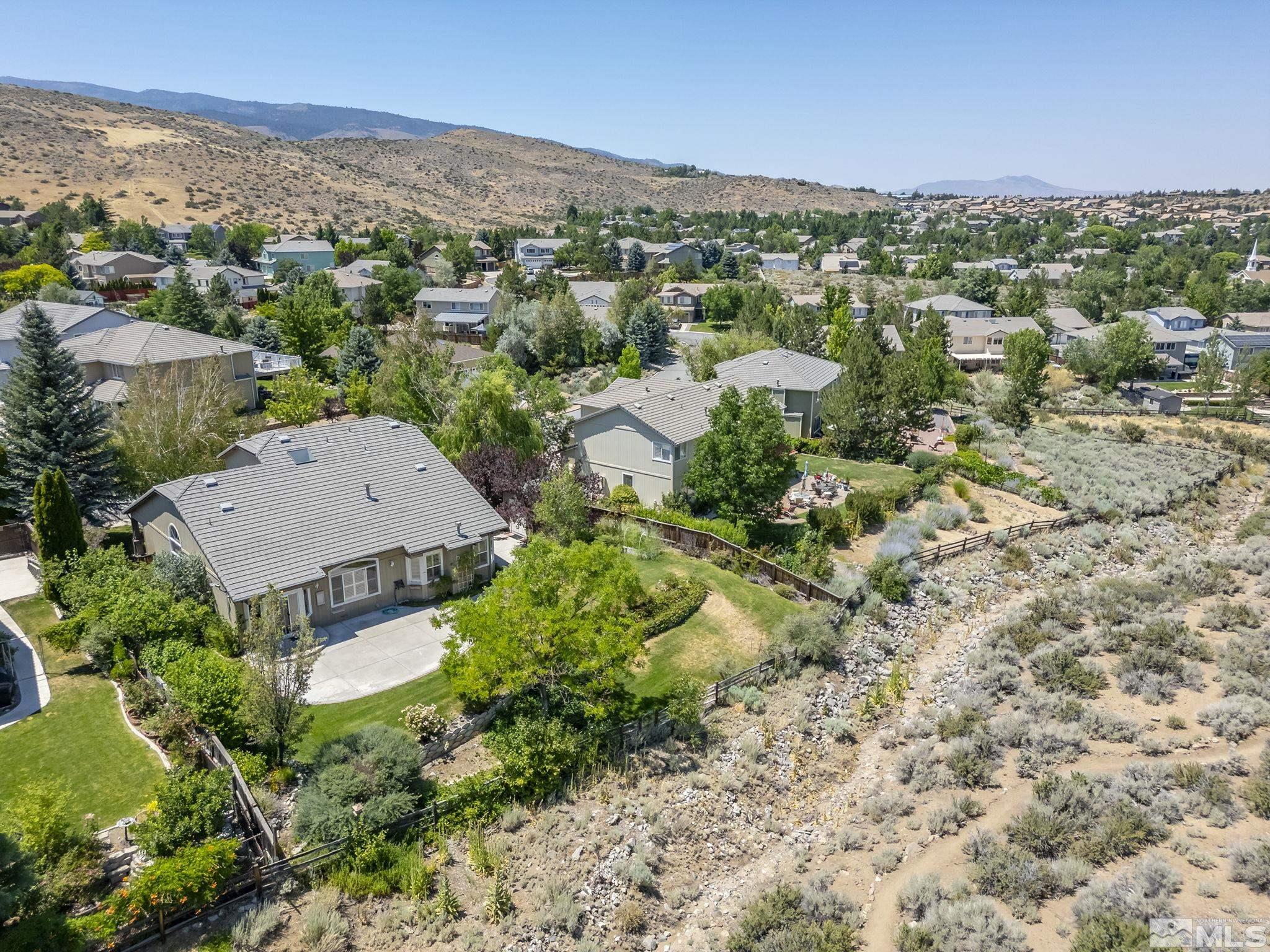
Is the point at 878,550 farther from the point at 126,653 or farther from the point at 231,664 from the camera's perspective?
the point at 126,653

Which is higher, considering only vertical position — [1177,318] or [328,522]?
[1177,318]

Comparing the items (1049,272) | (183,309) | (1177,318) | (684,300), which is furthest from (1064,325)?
(183,309)

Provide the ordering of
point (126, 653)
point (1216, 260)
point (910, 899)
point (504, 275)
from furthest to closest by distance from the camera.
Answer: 1. point (1216, 260)
2. point (504, 275)
3. point (126, 653)
4. point (910, 899)

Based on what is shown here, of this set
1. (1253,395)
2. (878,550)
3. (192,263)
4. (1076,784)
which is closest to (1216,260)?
(1253,395)

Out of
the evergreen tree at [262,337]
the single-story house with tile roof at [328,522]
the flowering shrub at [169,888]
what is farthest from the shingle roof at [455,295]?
the flowering shrub at [169,888]

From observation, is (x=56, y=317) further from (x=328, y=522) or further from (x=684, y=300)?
(x=684, y=300)

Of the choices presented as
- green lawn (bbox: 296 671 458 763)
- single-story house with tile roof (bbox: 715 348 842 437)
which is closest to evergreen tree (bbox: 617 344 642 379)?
single-story house with tile roof (bbox: 715 348 842 437)
